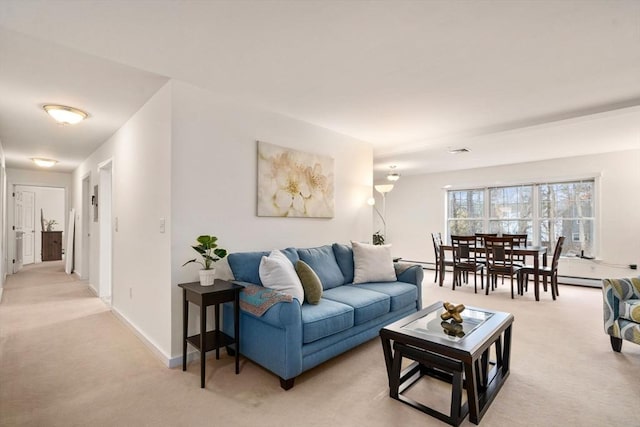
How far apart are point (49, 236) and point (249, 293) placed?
384 inches

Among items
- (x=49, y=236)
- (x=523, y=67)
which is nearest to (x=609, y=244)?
(x=523, y=67)

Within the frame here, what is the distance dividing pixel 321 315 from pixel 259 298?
50 cm

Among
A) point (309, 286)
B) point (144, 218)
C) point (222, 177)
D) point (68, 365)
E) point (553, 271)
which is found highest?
point (222, 177)

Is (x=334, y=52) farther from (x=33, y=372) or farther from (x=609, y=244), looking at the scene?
(x=609, y=244)

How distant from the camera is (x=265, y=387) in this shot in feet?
7.60

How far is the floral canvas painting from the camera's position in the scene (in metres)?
3.38

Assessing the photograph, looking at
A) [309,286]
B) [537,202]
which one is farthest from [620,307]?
[537,202]

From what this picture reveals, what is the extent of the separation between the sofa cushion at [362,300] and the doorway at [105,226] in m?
3.75

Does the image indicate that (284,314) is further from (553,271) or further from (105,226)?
(553,271)

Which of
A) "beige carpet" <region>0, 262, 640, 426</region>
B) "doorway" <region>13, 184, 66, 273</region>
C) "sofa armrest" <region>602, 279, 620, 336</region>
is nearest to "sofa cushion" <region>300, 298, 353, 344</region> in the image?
"beige carpet" <region>0, 262, 640, 426</region>

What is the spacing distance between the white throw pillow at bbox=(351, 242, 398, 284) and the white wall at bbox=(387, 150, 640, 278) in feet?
14.9

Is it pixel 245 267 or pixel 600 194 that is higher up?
pixel 600 194

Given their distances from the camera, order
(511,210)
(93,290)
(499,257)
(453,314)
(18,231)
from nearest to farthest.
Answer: (453,314)
(499,257)
(93,290)
(511,210)
(18,231)

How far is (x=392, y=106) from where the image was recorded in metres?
3.42
